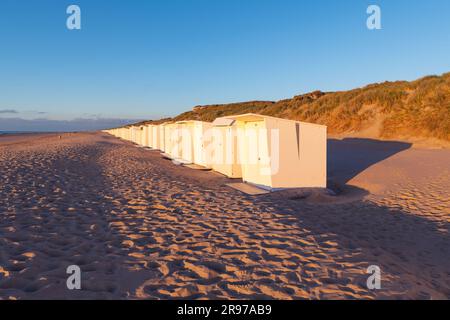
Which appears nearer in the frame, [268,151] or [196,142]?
[268,151]

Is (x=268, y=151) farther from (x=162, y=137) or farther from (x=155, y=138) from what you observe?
(x=155, y=138)

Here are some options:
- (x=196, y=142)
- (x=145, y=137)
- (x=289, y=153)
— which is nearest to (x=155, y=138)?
(x=145, y=137)

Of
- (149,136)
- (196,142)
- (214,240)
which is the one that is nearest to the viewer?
(214,240)

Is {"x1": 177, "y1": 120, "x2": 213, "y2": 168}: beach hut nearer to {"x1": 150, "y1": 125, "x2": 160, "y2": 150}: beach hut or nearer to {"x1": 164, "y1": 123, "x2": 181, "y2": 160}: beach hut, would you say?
{"x1": 164, "y1": 123, "x2": 181, "y2": 160}: beach hut

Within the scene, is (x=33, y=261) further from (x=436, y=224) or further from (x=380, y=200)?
(x=380, y=200)

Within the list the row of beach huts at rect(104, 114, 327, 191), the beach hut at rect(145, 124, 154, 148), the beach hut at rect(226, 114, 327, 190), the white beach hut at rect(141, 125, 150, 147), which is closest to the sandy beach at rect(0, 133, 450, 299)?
the beach hut at rect(226, 114, 327, 190)

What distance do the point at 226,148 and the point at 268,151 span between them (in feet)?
10.8

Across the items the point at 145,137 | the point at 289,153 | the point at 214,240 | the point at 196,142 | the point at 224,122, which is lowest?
the point at 214,240

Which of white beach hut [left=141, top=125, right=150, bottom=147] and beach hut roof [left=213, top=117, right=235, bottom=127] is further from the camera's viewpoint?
white beach hut [left=141, top=125, right=150, bottom=147]

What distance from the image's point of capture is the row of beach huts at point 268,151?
29.2 ft

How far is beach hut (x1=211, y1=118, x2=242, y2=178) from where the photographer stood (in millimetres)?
11477

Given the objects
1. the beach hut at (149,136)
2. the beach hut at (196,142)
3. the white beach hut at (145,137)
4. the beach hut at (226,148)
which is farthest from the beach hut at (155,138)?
the beach hut at (226,148)

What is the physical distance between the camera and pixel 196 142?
14.8 meters

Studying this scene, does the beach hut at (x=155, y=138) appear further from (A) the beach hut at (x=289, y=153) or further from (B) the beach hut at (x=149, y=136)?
(A) the beach hut at (x=289, y=153)
